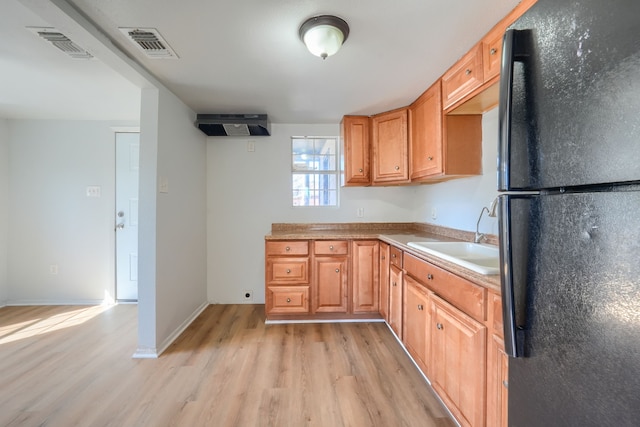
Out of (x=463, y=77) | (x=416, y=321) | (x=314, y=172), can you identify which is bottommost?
(x=416, y=321)

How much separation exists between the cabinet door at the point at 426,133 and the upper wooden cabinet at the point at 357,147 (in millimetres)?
493

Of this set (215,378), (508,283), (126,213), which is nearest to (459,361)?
(508,283)

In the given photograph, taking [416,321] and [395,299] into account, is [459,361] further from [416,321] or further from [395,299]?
[395,299]

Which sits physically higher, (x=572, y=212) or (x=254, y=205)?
(x=254, y=205)

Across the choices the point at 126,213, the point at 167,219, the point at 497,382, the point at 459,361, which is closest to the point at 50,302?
the point at 126,213

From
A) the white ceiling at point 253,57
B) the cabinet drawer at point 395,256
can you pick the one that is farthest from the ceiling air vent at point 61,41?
the cabinet drawer at point 395,256

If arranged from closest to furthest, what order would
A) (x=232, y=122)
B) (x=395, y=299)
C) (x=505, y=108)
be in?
(x=505, y=108) < (x=395, y=299) < (x=232, y=122)

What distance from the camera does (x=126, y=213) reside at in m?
3.10

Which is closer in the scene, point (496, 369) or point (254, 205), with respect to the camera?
point (496, 369)

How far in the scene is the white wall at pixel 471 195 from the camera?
1780 mm

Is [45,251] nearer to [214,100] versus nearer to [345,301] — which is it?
[214,100]

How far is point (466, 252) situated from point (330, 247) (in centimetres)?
120

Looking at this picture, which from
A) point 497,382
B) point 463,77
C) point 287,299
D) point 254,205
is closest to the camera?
point 497,382

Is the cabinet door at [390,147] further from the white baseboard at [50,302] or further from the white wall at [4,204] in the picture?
the white wall at [4,204]
